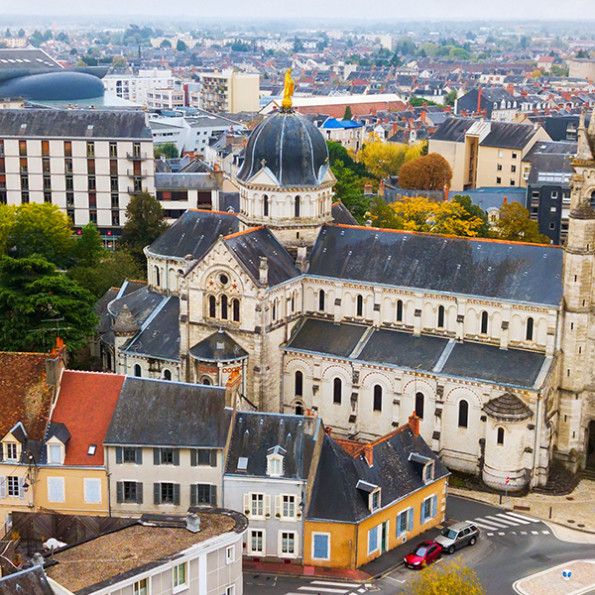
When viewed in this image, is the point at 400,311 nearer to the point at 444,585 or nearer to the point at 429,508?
the point at 429,508

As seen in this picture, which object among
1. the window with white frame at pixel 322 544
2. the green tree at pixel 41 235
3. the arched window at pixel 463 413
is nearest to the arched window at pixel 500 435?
the arched window at pixel 463 413

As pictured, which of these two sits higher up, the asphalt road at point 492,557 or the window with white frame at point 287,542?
the window with white frame at point 287,542

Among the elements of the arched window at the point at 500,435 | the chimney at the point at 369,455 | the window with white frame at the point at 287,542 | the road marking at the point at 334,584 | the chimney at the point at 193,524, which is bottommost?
the road marking at the point at 334,584

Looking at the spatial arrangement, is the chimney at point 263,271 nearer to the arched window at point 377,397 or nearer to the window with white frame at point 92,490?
the arched window at point 377,397

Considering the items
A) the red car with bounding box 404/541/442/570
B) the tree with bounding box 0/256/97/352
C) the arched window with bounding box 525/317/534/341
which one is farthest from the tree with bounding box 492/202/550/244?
the red car with bounding box 404/541/442/570

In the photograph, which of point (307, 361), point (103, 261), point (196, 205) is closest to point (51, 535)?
point (307, 361)

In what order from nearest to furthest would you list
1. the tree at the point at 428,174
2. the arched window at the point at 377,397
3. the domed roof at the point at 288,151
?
the arched window at the point at 377,397 < the domed roof at the point at 288,151 < the tree at the point at 428,174
